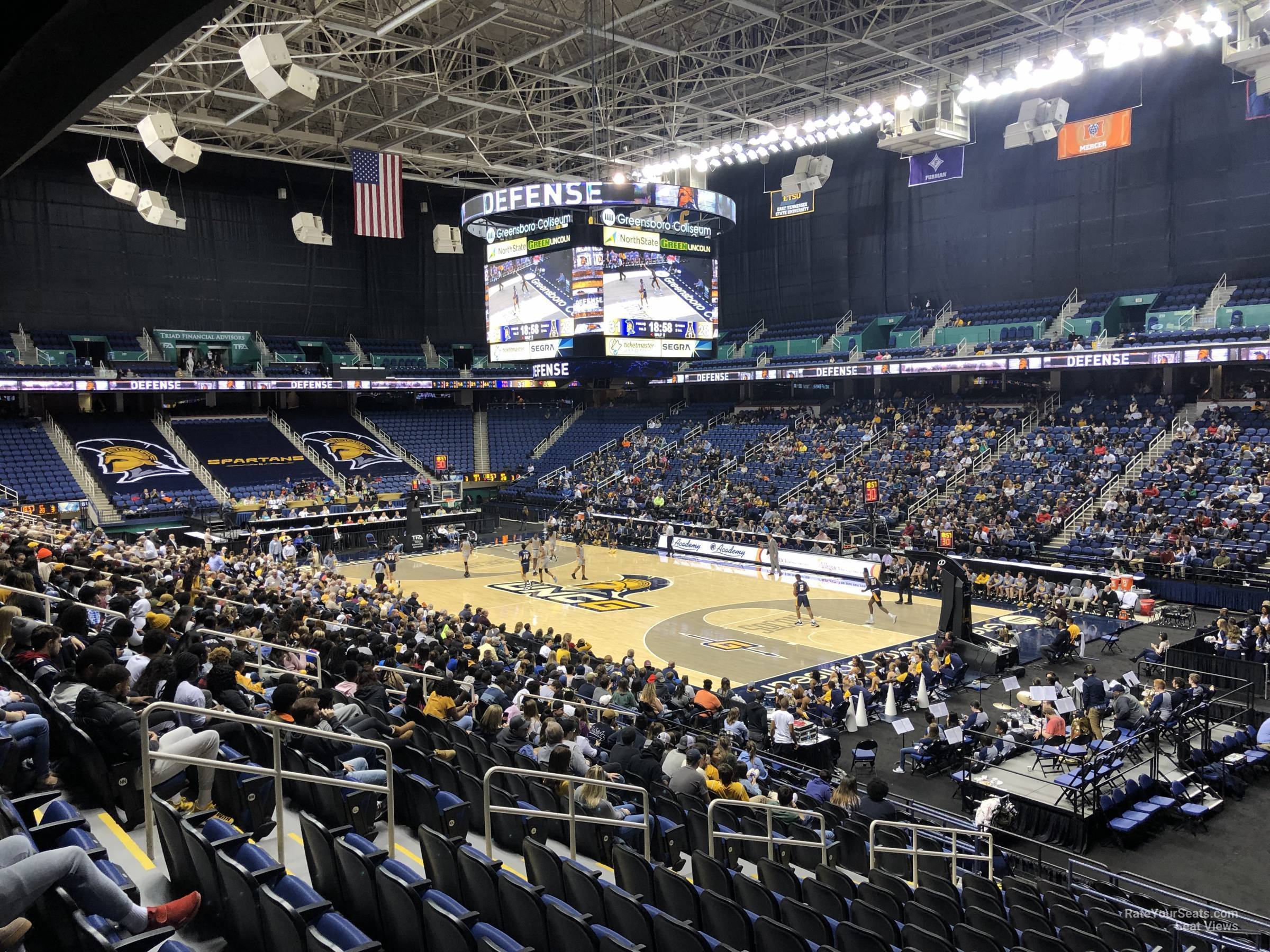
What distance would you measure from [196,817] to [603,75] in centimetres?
2871

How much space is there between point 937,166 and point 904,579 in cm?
1457

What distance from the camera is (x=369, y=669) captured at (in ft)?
37.6

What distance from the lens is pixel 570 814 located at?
23.4 feet

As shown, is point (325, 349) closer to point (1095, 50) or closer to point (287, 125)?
point (287, 125)

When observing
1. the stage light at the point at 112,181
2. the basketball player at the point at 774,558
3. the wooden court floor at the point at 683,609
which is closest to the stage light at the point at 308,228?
the stage light at the point at 112,181

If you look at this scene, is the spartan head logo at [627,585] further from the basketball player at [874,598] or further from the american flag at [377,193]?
the american flag at [377,193]

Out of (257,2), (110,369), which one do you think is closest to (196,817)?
(257,2)

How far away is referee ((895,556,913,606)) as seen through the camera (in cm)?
2630

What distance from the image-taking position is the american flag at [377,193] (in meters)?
33.0

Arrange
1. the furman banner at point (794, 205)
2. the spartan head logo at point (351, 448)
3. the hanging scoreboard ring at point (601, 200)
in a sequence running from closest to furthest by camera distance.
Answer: the hanging scoreboard ring at point (601, 200), the furman banner at point (794, 205), the spartan head logo at point (351, 448)

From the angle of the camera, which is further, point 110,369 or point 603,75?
point 110,369

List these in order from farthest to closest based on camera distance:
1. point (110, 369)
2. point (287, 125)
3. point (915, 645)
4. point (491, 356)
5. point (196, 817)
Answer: point (110, 369) < point (287, 125) < point (491, 356) < point (915, 645) < point (196, 817)

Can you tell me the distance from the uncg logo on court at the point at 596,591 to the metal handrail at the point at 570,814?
1754cm

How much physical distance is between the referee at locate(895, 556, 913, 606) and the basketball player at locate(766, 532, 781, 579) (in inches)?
152
